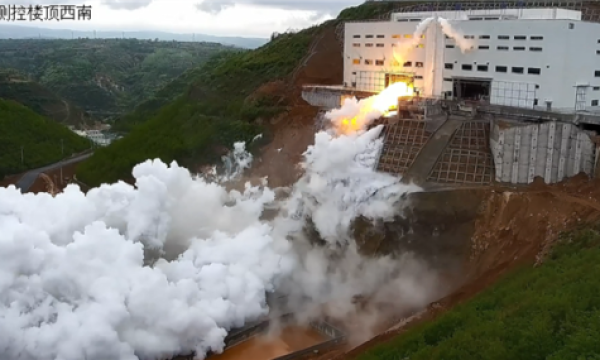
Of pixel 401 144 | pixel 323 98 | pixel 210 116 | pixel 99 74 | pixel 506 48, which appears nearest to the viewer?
pixel 401 144

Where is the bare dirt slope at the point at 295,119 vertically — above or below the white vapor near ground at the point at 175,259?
above

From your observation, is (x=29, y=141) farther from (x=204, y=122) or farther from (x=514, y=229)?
(x=514, y=229)

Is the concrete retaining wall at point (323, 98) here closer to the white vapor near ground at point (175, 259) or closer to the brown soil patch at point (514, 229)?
the white vapor near ground at point (175, 259)

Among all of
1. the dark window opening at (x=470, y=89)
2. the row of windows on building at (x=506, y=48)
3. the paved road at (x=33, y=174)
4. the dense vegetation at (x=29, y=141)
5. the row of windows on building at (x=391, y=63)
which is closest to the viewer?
the row of windows on building at (x=506, y=48)

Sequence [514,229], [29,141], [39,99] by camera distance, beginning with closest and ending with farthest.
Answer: [514,229] → [29,141] → [39,99]

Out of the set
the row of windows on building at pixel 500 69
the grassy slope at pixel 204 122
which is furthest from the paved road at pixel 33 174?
the row of windows on building at pixel 500 69

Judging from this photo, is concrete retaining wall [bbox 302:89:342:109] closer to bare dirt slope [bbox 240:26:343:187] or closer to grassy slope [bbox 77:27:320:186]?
bare dirt slope [bbox 240:26:343:187]

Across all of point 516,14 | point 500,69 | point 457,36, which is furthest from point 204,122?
point 516,14

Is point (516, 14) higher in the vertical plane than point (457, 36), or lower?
higher
